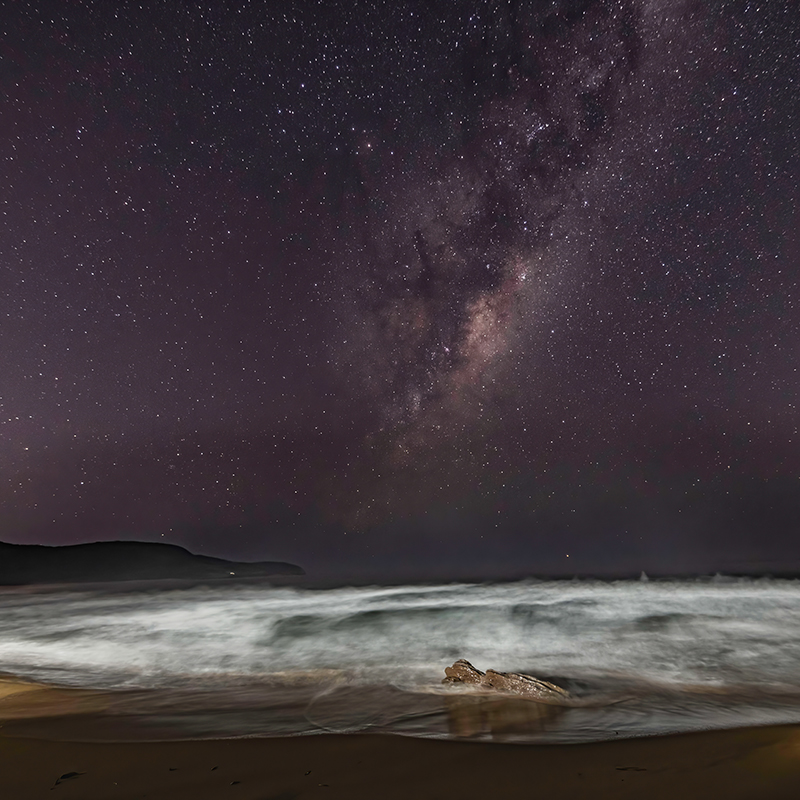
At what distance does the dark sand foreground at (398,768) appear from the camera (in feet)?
8.67

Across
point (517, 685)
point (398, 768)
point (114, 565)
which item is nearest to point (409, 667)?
point (517, 685)

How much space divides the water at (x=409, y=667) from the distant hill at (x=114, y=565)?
38.6m

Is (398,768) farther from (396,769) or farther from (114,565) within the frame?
(114,565)

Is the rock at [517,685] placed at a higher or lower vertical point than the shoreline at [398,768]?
higher

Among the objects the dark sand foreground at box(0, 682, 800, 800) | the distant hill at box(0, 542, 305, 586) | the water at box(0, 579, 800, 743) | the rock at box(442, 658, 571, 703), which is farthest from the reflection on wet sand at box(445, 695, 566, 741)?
the distant hill at box(0, 542, 305, 586)

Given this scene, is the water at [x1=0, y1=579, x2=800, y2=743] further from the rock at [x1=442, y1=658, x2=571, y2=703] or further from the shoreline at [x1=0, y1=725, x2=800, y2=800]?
the shoreline at [x1=0, y1=725, x2=800, y2=800]

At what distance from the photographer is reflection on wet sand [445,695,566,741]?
3684 millimetres

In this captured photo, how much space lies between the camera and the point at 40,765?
2986 mm

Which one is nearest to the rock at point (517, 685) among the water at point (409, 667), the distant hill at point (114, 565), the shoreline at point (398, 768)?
the water at point (409, 667)

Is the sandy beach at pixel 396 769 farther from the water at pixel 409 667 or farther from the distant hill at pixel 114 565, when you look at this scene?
the distant hill at pixel 114 565

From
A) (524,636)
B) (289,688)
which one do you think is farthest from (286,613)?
(289,688)

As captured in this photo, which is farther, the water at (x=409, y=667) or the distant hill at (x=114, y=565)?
the distant hill at (x=114, y=565)

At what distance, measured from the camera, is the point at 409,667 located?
264 inches

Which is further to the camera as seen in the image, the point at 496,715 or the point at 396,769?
the point at 496,715
